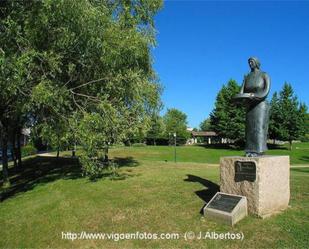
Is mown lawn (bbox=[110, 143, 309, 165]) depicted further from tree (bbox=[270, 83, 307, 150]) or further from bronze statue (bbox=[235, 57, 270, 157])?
bronze statue (bbox=[235, 57, 270, 157])

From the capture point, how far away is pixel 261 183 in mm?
8000

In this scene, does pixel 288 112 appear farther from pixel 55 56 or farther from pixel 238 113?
pixel 55 56

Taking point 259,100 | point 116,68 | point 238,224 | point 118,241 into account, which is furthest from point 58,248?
point 116,68

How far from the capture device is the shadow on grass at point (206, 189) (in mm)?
9870

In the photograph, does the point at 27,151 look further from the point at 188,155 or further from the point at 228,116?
the point at 228,116

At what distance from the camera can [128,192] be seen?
37.3ft

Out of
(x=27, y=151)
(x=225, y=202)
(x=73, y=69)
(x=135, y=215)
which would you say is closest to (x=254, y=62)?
(x=225, y=202)

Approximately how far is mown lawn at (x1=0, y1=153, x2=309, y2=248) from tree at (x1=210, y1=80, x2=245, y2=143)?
43.0 meters

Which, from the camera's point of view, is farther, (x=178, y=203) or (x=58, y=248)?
(x=178, y=203)

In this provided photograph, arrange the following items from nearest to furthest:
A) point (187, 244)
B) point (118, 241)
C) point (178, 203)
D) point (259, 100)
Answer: point (187, 244) → point (118, 241) → point (259, 100) → point (178, 203)

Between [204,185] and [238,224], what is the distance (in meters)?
3.61

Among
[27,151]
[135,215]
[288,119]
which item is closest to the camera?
[135,215]

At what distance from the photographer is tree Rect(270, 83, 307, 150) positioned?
5434cm

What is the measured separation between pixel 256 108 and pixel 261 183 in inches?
78.3
